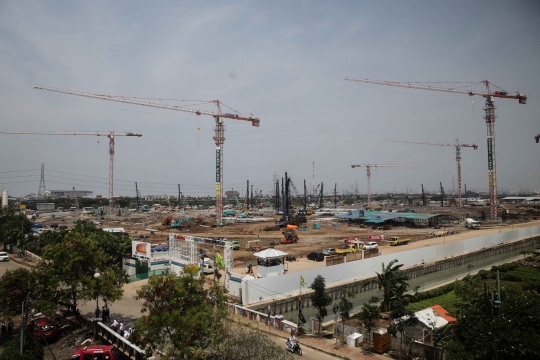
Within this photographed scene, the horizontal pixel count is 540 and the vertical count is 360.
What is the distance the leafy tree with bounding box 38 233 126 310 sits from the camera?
13.5 metres

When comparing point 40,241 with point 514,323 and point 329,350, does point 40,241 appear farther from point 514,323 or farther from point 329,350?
point 514,323

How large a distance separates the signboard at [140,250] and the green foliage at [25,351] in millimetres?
14535

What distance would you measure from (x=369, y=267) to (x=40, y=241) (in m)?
26.8

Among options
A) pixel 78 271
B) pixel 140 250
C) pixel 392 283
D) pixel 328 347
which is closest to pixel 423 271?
pixel 392 283

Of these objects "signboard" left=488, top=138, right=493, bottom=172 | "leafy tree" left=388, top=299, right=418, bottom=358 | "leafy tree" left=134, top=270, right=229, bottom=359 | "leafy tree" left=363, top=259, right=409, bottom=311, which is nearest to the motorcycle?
"leafy tree" left=134, top=270, right=229, bottom=359

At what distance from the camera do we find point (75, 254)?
13.8m

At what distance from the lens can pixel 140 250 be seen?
2622cm

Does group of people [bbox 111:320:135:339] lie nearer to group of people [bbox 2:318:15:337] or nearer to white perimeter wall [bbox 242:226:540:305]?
group of people [bbox 2:318:15:337]

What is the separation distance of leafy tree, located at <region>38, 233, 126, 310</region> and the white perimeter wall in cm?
677

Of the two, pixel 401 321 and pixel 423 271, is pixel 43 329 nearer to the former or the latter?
pixel 401 321

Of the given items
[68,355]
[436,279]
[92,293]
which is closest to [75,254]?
[92,293]

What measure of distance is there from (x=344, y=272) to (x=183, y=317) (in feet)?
53.7

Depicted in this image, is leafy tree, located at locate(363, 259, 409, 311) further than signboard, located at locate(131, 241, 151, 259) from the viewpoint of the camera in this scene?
No

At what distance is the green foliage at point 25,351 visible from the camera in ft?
33.1
